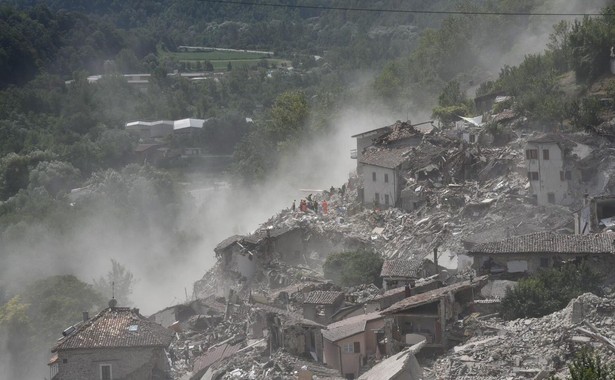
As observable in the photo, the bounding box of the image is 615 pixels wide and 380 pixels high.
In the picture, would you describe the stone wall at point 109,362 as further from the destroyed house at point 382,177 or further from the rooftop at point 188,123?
the rooftop at point 188,123

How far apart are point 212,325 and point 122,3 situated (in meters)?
101

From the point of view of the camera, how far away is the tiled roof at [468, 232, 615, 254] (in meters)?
29.1

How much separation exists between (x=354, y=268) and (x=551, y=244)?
555 centimetres

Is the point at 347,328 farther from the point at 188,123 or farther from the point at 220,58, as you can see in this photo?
the point at 220,58

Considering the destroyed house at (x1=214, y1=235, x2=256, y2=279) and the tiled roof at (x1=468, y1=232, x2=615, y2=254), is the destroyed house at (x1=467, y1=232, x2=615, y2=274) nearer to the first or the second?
the tiled roof at (x1=468, y1=232, x2=615, y2=254)

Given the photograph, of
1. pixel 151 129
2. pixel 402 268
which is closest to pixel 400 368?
pixel 402 268

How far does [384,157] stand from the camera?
1578 inches

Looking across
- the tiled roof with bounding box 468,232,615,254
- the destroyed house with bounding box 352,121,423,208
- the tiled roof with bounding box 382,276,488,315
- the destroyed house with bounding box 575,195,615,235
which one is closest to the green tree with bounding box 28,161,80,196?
the destroyed house with bounding box 352,121,423,208

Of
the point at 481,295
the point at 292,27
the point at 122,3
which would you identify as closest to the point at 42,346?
the point at 481,295

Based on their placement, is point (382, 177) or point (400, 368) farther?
point (382, 177)

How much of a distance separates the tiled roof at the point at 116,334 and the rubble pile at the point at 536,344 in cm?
651

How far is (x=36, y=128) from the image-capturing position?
7850 centimetres

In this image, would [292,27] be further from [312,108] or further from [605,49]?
[605,49]

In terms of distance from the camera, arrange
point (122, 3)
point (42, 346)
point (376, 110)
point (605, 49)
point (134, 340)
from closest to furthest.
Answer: point (134, 340), point (42, 346), point (605, 49), point (376, 110), point (122, 3)
